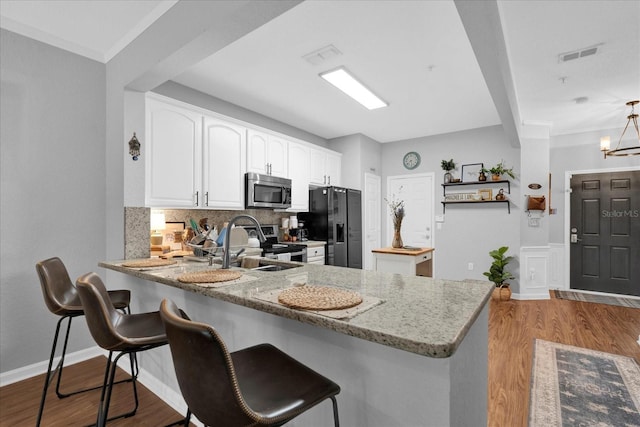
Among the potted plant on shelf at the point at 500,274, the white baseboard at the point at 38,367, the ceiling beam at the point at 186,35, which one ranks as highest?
the ceiling beam at the point at 186,35

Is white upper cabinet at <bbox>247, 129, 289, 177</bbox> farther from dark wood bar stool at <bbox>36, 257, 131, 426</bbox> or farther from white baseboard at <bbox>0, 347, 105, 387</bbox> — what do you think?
white baseboard at <bbox>0, 347, 105, 387</bbox>

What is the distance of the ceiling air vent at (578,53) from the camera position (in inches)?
105

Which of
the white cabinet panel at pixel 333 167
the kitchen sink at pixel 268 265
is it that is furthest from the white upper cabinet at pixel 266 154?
the kitchen sink at pixel 268 265

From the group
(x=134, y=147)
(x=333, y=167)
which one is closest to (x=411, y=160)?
(x=333, y=167)

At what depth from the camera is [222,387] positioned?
0.80 meters

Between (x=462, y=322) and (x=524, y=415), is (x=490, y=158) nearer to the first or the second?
(x=524, y=415)

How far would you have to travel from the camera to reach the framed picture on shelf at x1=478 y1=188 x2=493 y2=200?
15.9 ft

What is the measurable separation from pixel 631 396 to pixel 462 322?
2.29 m

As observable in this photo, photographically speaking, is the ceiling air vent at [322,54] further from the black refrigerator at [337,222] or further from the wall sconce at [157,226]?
the wall sconce at [157,226]

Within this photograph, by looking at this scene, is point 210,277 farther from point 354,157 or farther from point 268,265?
point 354,157

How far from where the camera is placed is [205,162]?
3.19 meters

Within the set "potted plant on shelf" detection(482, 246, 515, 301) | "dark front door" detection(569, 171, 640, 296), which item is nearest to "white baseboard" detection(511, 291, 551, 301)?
"potted plant on shelf" detection(482, 246, 515, 301)

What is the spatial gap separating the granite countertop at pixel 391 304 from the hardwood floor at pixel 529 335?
3.94ft

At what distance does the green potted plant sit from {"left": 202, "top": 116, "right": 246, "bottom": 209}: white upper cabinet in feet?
12.2
